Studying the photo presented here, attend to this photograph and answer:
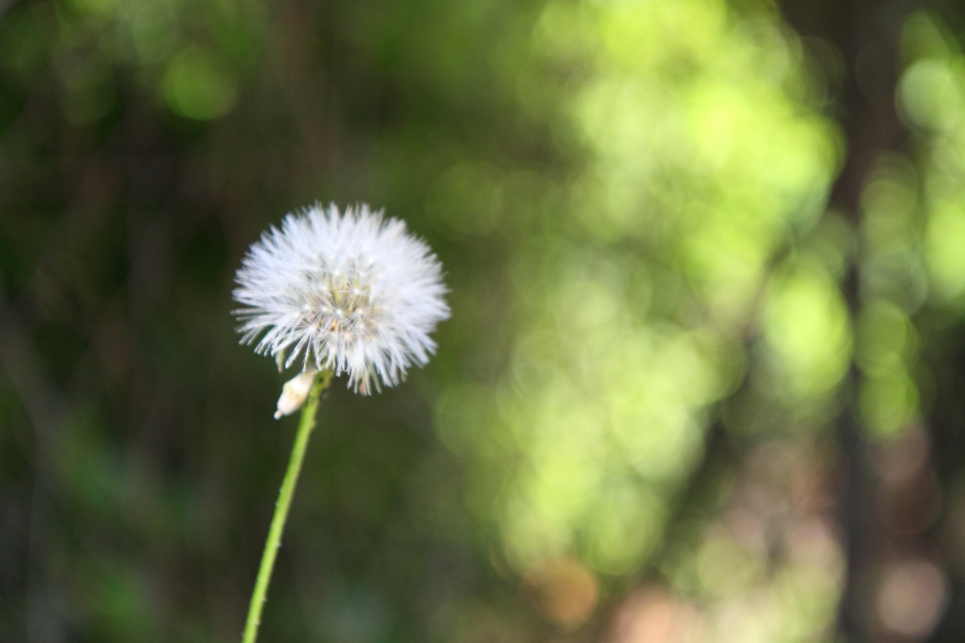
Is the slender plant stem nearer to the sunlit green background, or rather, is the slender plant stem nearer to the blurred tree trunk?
the sunlit green background

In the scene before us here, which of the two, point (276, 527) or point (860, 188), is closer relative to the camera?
point (276, 527)

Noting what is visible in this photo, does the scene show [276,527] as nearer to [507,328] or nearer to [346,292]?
[346,292]

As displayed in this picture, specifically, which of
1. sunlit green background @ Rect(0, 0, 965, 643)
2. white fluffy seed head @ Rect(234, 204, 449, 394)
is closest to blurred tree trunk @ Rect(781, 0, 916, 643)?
sunlit green background @ Rect(0, 0, 965, 643)

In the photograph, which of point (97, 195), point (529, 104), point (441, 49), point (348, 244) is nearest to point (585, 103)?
point (529, 104)

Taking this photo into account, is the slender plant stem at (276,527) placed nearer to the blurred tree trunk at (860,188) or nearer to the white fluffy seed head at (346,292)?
the white fluffy seed head at (346,292)

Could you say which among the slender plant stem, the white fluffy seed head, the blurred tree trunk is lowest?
the slender plant stem

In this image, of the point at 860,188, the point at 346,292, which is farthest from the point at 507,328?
the point at 346,292
